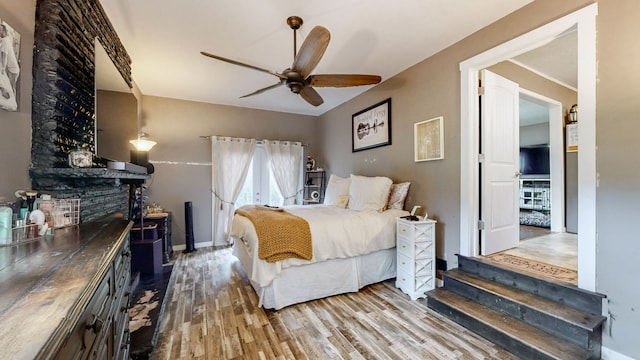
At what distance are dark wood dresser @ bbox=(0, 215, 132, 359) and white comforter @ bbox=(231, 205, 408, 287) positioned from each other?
44.6 inches

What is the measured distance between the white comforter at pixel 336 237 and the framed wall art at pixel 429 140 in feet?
2.54

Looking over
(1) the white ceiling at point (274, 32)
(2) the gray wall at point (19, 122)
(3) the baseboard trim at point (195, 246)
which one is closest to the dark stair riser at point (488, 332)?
(1) the white ceiling at point (274, 32)

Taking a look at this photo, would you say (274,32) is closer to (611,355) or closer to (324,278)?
(324,278)

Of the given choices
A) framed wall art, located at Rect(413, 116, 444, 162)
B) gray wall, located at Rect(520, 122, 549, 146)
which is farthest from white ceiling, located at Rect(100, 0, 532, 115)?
gray wall, located at Rect(520, 122, 549, 146)

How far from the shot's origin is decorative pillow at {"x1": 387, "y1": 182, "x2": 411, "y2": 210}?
10.1 feet

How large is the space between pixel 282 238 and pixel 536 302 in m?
2.08

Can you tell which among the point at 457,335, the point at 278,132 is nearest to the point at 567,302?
the point at 457,335

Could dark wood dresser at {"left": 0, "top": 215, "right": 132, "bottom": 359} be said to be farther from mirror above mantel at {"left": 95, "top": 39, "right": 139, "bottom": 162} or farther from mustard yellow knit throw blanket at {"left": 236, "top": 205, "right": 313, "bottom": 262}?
mustard yellow knit throw blanket at {"left": 236, "top": 205, "right": 313, "bottom": 262}

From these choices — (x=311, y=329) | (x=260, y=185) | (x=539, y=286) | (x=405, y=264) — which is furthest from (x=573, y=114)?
(x=260, y=185)

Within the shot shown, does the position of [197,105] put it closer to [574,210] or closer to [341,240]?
[341,240]

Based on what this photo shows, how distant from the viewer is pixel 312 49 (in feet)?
5.95

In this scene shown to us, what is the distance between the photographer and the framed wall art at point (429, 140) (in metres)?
2.73

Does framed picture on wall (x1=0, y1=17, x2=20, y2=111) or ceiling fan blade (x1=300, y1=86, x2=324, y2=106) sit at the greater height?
ceiling fan blade (x1=300, y1=86, x2=324, y2=106)

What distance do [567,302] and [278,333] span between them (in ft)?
7.14
